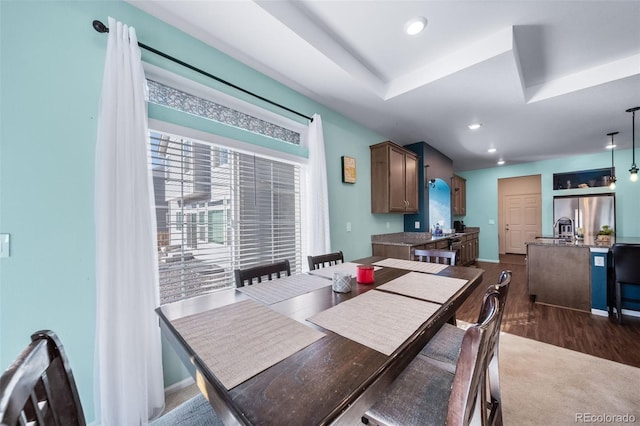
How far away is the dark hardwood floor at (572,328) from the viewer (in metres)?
2.13

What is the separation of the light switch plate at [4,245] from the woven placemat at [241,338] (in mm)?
1018

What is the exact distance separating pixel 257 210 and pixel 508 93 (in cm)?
285

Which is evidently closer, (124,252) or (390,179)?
(124,252)

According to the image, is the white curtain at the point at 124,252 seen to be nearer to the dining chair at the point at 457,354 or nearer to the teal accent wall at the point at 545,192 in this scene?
the dining chair at the point at 457,354

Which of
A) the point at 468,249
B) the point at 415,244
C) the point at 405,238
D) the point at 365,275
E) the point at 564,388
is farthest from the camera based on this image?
the point at 468,249

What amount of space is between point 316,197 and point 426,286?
58.3 inches

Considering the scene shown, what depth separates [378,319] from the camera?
937mm

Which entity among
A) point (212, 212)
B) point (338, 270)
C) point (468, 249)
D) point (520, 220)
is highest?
point (212, 212)

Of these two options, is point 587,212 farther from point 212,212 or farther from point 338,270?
point 212,212

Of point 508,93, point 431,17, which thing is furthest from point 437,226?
point 431,17

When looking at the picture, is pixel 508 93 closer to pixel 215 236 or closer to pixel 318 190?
pixel 318 190

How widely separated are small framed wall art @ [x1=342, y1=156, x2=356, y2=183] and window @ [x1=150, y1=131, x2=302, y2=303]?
0.86 m

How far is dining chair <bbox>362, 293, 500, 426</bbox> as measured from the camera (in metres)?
0.60

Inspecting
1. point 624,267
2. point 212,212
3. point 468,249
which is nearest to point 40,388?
point 212,212
